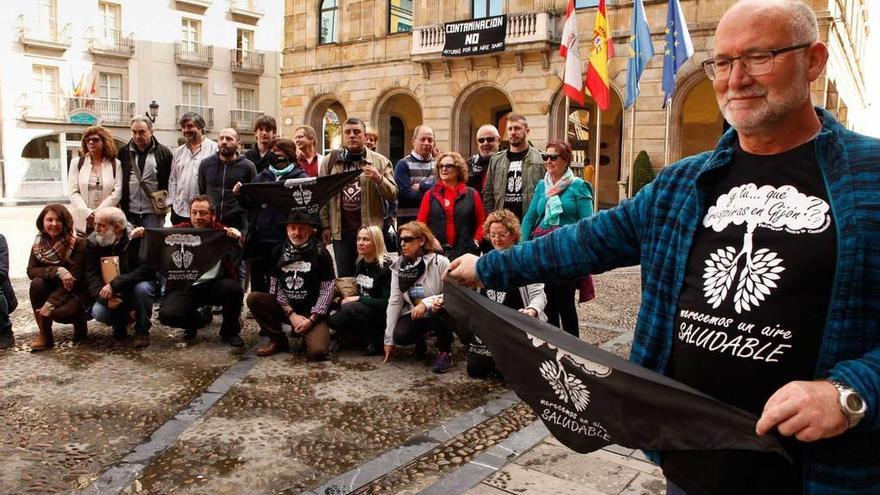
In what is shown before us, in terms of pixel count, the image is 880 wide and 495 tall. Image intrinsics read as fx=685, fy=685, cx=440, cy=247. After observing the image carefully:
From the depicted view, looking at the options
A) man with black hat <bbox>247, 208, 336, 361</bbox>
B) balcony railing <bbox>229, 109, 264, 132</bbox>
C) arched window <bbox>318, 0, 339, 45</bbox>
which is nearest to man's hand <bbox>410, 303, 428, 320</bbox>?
man with black hat <bbox>247, 208, 336, 361</bbox>

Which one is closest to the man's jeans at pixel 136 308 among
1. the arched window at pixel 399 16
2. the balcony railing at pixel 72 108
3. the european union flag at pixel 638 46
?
the european union flag at pixel 638 46

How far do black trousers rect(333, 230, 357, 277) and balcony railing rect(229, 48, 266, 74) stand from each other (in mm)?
33499

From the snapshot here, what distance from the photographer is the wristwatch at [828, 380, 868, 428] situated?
146cm

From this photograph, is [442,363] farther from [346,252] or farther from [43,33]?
[43,33]

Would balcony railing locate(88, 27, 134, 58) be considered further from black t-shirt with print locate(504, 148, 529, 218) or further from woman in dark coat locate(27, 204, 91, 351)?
black t-shirt with print locate(504, 148, 529, 218)

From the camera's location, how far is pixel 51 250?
635 centimetres

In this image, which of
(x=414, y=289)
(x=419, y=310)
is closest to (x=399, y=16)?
(x=414, y=289)

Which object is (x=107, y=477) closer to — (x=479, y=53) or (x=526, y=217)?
(x=526, y=217)

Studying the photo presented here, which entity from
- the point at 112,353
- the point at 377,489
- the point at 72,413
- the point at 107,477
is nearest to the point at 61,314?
the point at 112,353

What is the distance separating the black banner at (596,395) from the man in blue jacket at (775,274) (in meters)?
0.06

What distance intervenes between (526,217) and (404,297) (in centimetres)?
138

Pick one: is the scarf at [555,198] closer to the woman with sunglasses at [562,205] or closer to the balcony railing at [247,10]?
the woman with sunglasses at [562,205]

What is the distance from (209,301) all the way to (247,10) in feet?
117

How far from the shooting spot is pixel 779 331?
5.32ft
